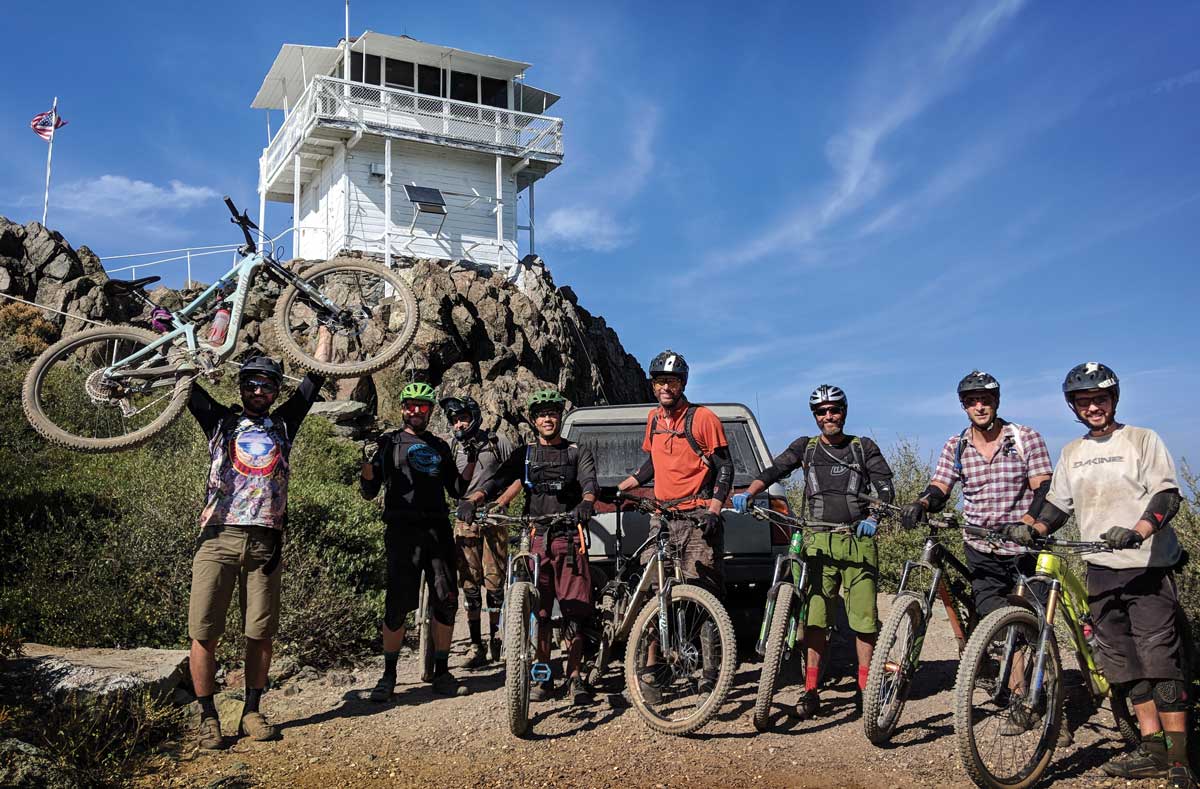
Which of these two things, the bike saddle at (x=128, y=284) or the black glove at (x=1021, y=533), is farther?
the bike saddle at (x=128, y=284)

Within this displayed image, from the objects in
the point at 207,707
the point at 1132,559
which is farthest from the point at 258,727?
the point at 1132,559

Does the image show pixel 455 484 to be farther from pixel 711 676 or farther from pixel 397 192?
pixel 397 192

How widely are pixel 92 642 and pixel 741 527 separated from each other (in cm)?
534

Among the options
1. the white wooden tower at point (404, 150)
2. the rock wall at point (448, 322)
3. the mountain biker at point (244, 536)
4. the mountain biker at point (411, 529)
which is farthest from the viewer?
the white wooden tower at point (404, 150)

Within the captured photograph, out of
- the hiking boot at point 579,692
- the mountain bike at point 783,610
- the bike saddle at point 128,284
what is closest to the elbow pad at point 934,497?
the mountain bike at point 783,610

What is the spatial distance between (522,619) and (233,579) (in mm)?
1827

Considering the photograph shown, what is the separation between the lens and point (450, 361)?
2672 centimetres

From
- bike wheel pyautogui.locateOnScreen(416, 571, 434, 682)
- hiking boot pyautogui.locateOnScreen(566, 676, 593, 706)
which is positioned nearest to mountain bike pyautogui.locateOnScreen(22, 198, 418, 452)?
bike wheel pyautogui.locateOnScreen(416, 571, 434, 682)

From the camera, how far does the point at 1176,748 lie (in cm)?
438

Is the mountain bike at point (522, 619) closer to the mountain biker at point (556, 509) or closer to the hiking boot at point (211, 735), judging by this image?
the mountain biker at point (556, 509)

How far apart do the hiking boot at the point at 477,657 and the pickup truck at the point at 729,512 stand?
1.52 m

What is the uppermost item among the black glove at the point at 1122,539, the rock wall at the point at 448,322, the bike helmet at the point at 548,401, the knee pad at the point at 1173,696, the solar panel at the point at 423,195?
the solar panel at the point at 423,195

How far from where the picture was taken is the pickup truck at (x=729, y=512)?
6574mm

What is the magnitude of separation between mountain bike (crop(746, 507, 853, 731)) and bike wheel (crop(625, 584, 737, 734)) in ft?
0.76
